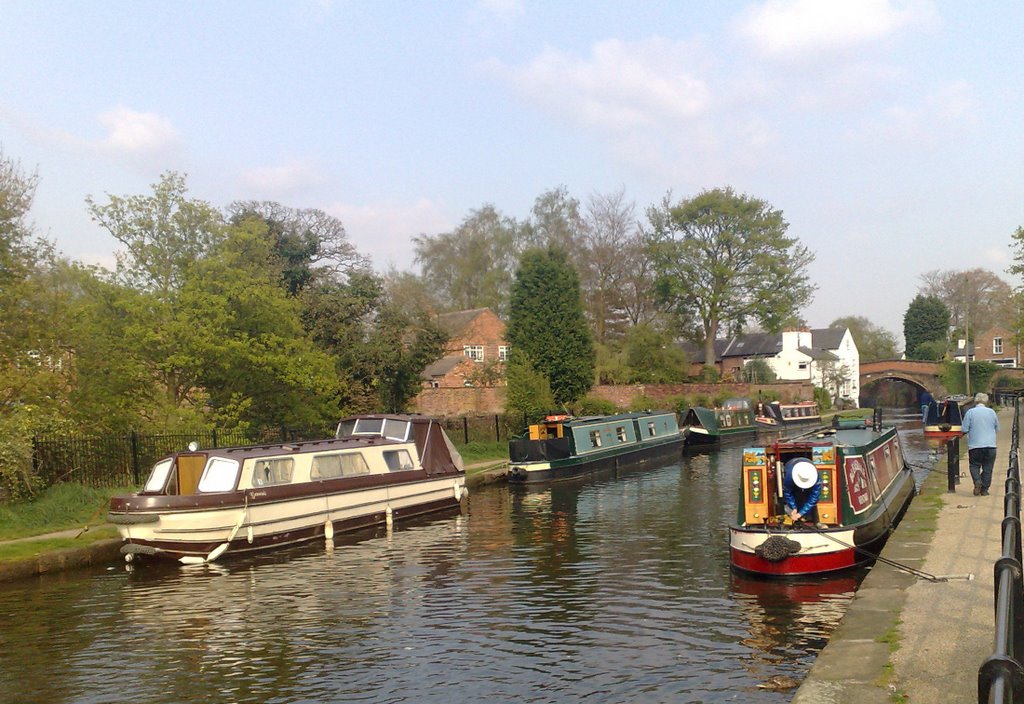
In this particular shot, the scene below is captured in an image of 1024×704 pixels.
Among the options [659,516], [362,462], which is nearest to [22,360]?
[362,462]

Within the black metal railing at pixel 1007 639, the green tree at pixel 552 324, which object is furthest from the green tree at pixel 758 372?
the black metal railing at pixel 1007 639

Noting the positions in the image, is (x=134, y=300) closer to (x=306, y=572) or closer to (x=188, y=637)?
(x=306, y=572)

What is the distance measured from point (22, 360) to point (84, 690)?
12179 mm

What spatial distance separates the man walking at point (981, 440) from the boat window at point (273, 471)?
41.4ft

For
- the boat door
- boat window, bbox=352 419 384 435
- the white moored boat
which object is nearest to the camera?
the white moored boat

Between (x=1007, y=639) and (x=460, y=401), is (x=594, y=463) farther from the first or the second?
(x=1007, y=639)

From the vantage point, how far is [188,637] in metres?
10.6

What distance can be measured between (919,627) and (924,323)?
89965mm

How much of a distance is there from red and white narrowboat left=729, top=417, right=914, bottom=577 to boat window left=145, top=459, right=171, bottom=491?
33.7ft

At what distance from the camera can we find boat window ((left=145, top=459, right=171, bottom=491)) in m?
16.2

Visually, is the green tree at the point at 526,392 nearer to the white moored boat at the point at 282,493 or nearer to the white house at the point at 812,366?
the white moored boat at the point at 282,493

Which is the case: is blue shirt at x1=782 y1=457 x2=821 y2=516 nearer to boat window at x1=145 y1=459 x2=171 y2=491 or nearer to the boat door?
the boat door

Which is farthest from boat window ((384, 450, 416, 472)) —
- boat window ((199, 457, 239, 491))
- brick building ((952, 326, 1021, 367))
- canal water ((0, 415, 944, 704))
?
brick building ((952, 326, 1021, 367))

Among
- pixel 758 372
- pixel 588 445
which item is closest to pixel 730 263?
pixel 758 372
